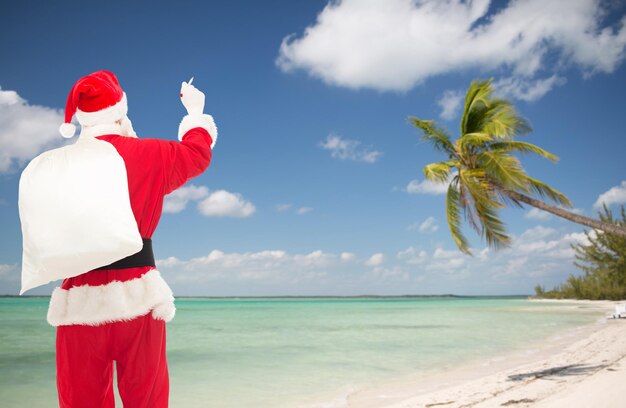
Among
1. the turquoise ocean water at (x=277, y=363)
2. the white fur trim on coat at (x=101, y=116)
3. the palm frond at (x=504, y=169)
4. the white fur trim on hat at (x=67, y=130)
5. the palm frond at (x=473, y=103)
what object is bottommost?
the turquoise ocean water at (x=277, y=363)

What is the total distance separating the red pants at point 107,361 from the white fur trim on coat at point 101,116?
80cm

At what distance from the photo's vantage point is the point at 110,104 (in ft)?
6.18

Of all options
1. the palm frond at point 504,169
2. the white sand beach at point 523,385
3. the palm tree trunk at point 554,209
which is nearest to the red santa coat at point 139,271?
the white sand beach at point 523,385

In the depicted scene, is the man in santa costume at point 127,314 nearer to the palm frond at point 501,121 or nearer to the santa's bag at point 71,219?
the santa's bag at point 71,219

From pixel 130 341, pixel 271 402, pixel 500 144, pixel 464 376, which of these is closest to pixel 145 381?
pixel 130 341

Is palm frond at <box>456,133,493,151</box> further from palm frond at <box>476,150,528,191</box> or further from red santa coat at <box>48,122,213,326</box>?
red santa coat at <box>48,122,213,326</box>

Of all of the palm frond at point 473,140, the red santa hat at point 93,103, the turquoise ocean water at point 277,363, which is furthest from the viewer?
the palm frond at point 473,140

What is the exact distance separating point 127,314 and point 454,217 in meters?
8.10

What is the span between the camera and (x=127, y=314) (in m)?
1.62

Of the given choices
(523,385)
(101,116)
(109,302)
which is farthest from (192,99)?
(523,385)

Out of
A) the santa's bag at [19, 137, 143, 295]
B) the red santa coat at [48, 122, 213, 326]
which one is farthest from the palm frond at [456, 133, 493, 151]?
the santa's bag at [19, 137, 143, 295]

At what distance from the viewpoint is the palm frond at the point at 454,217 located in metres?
8.88

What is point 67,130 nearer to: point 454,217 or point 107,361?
point 107,361

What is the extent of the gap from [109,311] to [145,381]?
276 millimetres
